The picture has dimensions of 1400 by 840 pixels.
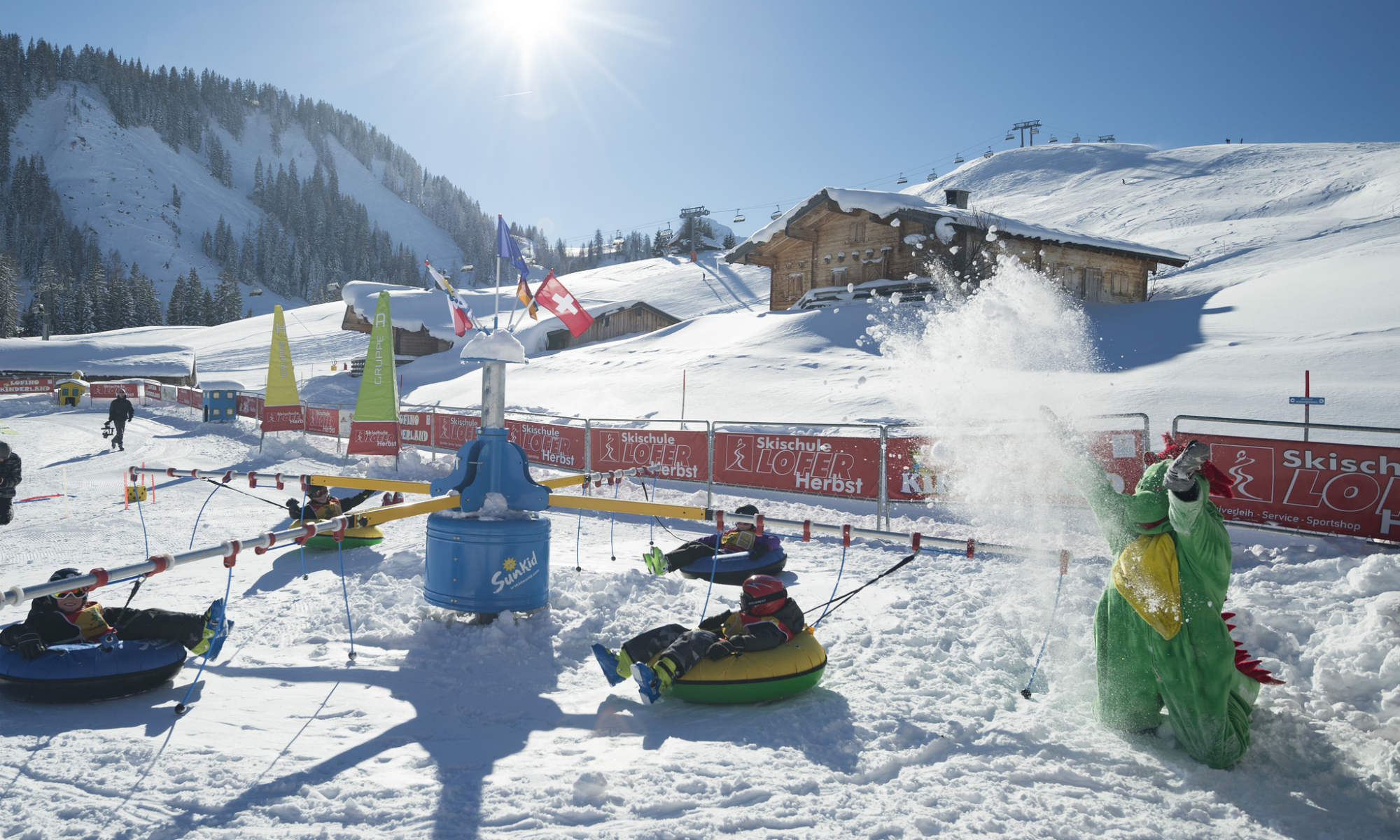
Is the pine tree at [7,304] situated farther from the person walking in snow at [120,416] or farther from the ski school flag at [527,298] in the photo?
the ski school flag at [527,298]

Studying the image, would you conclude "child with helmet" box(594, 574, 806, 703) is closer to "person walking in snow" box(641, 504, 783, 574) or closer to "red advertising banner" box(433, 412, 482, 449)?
"person walking in snow" box(641, 504, 783, 574)

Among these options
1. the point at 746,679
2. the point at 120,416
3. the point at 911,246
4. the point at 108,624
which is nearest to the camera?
the point at 746,679

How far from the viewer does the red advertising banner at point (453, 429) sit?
19.8 metres

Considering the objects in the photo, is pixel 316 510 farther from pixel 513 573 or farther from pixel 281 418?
pixel 281 418

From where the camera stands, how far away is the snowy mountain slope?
6147 inches

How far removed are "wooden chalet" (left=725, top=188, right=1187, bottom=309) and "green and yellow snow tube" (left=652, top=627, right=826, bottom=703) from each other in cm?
2373

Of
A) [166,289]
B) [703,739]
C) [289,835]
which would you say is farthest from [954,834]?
[166,289]

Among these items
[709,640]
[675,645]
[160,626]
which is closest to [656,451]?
[709,640]

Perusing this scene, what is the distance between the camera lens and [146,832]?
136 inches

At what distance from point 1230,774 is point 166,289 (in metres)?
182

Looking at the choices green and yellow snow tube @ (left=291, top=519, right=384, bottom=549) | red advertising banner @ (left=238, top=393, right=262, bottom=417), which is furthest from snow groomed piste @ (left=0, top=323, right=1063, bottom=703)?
red advertising banner @ (left=238, top=393, right=262, bottom=417)

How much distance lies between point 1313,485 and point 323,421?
963 inches

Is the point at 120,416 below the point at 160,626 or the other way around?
the other way around

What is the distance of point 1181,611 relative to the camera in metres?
4.17
